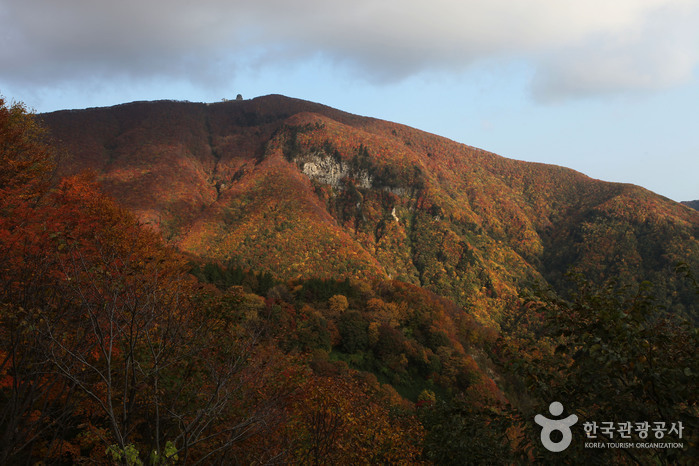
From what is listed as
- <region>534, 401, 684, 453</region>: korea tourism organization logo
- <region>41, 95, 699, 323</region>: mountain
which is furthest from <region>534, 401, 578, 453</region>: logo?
<region>41, 95, 699, 323</region>: mountain

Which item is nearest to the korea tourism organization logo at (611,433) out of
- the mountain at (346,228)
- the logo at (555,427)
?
the logo at (555,427)

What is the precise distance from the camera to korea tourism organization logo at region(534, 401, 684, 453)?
4.74m

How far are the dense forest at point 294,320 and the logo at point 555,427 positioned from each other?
0.39 feet

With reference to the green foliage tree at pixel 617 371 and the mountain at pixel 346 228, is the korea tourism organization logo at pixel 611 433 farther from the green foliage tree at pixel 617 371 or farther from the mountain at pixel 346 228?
the mountain at pixel 346 228

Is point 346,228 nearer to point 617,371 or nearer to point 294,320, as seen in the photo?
point 294,320

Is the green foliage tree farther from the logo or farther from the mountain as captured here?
the mountain

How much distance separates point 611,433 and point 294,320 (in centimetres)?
4464

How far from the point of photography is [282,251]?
122250 mm

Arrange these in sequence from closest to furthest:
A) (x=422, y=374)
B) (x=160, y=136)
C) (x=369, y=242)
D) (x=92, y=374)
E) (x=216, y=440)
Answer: (x=92, y=374) < (x=216, y=440) < (x=422, y=374) < (x=369, y=242) < (x=160, y=136)

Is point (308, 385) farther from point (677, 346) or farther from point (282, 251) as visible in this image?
point (282, 251)

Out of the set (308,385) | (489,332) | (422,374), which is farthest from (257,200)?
(308,385)

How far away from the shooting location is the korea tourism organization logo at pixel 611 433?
15.5 ft

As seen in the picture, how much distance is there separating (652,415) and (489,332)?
8558 centimetres

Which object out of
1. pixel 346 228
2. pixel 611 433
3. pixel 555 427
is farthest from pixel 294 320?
pixel 346 228
